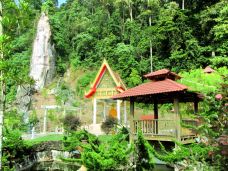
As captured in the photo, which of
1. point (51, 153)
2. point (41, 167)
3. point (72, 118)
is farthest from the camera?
point (72, 118)

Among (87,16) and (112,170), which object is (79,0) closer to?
(87,16)

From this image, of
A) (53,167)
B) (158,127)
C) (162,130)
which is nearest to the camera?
(158,127)

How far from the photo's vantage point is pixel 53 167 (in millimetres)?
13070

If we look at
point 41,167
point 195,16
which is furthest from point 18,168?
point 195,16

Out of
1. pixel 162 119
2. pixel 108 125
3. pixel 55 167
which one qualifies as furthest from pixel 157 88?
pixel 108 125

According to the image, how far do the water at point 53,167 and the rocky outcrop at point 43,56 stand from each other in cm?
1882

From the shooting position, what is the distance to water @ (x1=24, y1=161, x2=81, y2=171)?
1265 centimetres

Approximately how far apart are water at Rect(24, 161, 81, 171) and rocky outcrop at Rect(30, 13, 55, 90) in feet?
61.7

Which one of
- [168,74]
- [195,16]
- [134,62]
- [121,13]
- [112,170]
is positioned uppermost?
[121,13]

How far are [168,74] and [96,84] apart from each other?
280 inches

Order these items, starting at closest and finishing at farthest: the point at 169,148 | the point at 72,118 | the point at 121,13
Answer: the point at 169,148 < the point at 72,118 < the point at 121,13

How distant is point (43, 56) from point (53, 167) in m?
22.2

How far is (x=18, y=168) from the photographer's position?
11.9m

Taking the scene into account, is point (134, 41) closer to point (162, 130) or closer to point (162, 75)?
point (162, 75)
